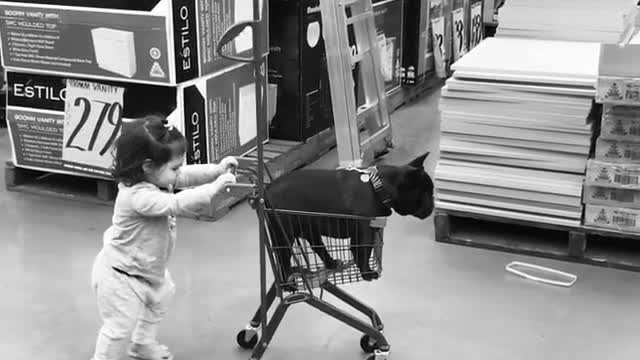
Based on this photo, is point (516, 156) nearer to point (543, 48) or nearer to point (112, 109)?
point (543, 48)

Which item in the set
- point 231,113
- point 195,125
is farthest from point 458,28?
point 195,125

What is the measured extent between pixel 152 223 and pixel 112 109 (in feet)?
6.55

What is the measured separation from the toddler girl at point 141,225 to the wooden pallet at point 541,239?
1912 millimetres

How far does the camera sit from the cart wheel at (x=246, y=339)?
3328mm

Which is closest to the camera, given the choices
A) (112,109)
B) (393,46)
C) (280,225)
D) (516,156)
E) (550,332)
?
(280,225)

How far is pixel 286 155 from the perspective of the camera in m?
5.57

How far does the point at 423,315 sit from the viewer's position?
12.1 feet

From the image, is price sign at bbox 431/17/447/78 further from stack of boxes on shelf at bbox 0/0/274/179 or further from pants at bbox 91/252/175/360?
pants at bbox 91/252/175/360

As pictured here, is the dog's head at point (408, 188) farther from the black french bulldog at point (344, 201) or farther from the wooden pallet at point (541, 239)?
the wooden pallet at point (541, 239)

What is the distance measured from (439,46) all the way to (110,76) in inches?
169

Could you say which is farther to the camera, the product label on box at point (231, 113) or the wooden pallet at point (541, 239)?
the product label on box at point (231, 113)

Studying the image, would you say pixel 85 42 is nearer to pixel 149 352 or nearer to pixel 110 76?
pixel 110 76

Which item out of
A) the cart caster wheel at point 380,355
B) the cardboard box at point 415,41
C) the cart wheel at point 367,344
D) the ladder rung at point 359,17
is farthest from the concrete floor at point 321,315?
the cardboard box at point 415,41

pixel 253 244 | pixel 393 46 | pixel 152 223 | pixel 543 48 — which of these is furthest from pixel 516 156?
pixel 393 46
